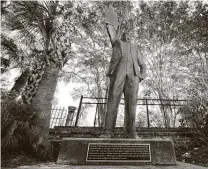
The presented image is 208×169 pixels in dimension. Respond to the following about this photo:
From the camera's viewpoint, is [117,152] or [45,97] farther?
[45,97]

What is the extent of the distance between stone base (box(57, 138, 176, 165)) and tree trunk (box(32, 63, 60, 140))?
2.62 metres

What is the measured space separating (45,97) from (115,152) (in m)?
4.25

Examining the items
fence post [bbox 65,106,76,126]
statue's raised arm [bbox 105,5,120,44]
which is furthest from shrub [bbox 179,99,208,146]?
fence post [bbox 65,106,76,126]

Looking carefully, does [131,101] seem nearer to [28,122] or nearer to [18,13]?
[28,122]

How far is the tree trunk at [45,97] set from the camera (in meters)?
5.91

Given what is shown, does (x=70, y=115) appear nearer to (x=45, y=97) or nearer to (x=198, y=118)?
(x=45, y=97)

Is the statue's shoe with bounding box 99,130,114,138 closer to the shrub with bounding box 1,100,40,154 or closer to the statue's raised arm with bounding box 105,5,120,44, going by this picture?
the statue's raised arm with bounding box 105,5,120,44

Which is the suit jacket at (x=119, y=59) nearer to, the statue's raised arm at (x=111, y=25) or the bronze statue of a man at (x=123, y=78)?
the bronze statue of a man at (x=123, y=78)

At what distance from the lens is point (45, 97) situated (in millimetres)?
6598

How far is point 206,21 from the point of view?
10.8 metres

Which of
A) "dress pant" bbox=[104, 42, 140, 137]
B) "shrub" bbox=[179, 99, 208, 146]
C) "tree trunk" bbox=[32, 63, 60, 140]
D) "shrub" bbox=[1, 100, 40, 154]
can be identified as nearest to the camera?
"dress pant" bbox=[104, 42, 140, 137]

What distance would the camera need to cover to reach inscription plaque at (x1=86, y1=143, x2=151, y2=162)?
3.00m

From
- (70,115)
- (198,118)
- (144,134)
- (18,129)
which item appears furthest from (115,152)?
(70,115)

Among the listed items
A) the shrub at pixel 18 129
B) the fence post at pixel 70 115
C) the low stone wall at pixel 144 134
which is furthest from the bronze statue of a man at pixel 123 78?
the fence post at pixel 70 115
